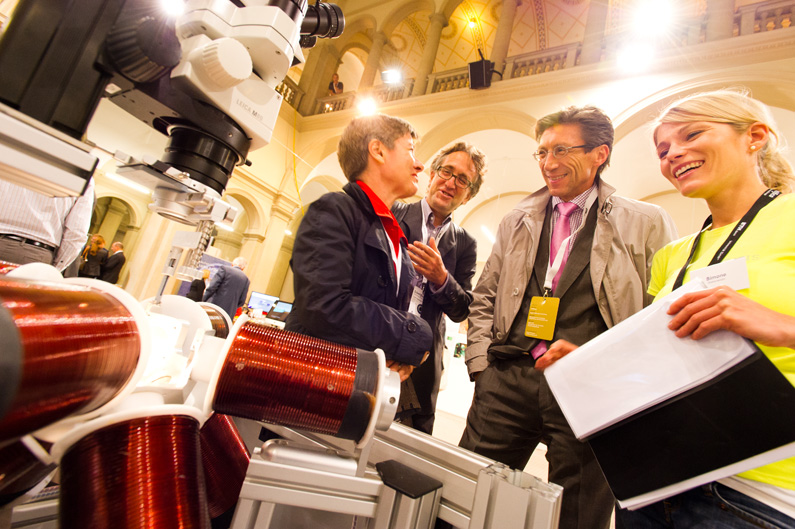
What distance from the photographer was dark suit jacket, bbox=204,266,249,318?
4.61 meters

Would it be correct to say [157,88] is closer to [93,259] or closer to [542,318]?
[542,318]

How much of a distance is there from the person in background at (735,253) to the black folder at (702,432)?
0.03 m

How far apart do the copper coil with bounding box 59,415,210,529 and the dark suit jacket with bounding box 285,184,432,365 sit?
467 mm

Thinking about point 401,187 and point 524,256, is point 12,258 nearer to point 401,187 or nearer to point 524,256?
point 401,187

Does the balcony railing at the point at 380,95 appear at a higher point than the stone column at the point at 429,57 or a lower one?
lower

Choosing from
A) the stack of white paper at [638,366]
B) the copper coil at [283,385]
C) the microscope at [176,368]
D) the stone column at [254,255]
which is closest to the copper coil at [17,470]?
the microscope at [176,368]

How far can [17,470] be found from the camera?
1.38 ft

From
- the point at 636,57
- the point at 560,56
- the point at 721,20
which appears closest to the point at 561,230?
the point at 636,57

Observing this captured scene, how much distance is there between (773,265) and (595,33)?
6.45 metres

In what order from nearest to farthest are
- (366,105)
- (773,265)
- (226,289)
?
1. (773,265)
2. (226,289)
3. (366,105)

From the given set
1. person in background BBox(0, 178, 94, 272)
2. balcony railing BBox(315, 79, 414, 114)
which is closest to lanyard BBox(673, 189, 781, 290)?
person in background BBox(0, 178, 94, 272)

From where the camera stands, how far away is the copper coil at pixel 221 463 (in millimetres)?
663

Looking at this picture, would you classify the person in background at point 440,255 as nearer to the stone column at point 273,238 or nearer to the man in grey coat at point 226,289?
the man in grey coat at point 226,289

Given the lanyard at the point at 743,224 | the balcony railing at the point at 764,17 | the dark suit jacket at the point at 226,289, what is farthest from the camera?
the dark suit jacket at the point at 226,289
